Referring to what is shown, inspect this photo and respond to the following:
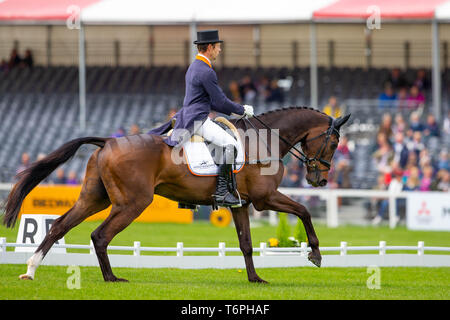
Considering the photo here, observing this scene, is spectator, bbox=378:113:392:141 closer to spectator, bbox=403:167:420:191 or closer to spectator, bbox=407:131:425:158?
spectator, bbox=407:131:425:158

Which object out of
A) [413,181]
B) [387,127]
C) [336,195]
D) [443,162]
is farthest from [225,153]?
[387,127]

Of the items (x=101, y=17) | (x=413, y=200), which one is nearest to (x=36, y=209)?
(x=101, y=17)

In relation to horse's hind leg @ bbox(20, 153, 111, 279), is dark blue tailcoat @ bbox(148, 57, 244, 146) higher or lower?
higher

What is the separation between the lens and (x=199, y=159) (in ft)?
27.0

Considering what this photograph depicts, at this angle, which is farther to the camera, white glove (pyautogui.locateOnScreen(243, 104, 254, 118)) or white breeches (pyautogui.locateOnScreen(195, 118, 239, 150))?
white glove (pyautogui.locateOnScreen(243, 104, 254, 118))

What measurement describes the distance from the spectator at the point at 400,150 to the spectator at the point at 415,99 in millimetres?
2615

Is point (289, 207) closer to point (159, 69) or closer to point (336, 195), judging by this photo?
point (336, 195)

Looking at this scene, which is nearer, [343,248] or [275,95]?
[343,248]

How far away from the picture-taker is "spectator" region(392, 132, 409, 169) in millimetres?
18125

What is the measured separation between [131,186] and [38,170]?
104cm

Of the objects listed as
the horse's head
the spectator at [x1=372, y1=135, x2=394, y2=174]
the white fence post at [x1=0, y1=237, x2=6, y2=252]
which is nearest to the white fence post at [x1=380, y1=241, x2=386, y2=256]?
the horse's head

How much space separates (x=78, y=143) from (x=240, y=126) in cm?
169

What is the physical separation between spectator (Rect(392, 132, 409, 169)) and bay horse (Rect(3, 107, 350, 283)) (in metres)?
9.83

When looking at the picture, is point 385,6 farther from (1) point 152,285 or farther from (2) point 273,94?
(1) point 152,285
